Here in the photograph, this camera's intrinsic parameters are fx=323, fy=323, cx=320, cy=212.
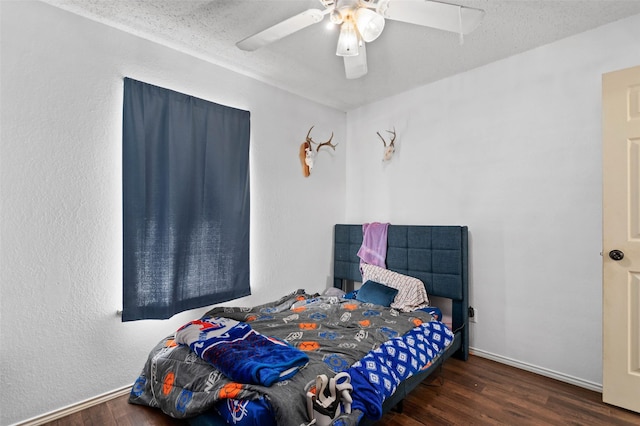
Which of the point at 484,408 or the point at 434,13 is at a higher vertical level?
the point at 434,13

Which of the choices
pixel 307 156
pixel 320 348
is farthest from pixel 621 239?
pixel 307 156

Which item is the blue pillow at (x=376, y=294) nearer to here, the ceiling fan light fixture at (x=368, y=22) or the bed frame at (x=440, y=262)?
the bed frame at (x=440, y=262)

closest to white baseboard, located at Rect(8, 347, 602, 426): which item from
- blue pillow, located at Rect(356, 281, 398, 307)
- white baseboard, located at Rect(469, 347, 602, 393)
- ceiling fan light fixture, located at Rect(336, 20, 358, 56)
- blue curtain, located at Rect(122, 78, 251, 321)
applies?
white baseboard, located at Rect(469, 347, 602, 393)

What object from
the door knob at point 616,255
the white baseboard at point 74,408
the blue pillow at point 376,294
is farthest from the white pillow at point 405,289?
the white baseboard at point 74,408

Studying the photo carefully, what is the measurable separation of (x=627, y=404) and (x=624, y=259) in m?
0.94

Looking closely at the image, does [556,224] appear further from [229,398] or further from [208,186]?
[208,186]

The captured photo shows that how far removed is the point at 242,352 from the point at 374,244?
2.09 metres

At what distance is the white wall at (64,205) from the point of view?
Result: 1967 mm

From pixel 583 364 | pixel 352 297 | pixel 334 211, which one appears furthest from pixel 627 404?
pixel 334 211

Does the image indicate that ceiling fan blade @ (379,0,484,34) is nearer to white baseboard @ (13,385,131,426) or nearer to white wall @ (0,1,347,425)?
white wall @ (0,1,347,425)

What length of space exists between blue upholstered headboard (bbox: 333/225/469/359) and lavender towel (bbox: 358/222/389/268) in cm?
5

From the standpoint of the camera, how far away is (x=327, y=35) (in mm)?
2484

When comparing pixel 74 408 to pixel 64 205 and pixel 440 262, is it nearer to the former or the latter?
pixel 64 205

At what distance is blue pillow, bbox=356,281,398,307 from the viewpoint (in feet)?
9.86
